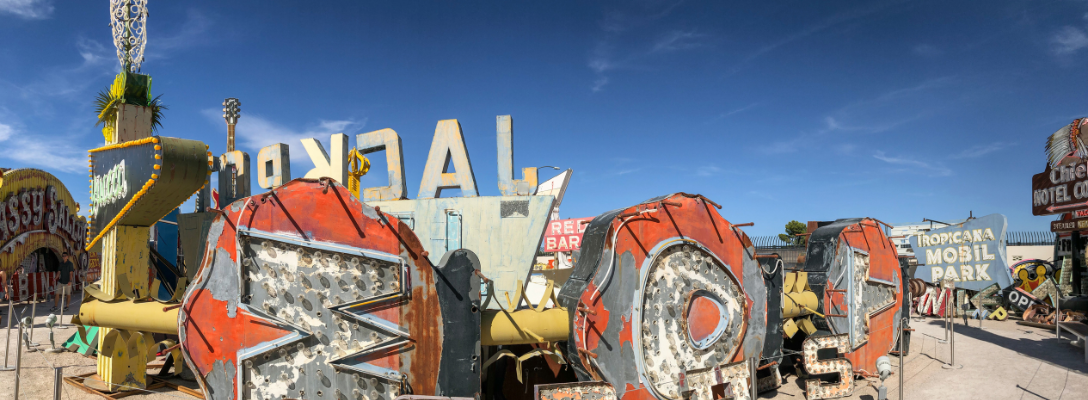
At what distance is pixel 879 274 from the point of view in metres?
13.6

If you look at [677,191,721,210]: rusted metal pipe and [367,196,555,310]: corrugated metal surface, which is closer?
[677,191,721,210]: rusted metal pipe

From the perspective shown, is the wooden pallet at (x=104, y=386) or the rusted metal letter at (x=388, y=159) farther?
the wooden pallet at (x=104, y=386)

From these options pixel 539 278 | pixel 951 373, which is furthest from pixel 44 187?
pixel 951 373

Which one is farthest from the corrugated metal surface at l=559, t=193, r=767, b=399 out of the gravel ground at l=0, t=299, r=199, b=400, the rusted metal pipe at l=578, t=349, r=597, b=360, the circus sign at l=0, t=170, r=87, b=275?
the circus sign at l=0, t=170, r=87, b=275

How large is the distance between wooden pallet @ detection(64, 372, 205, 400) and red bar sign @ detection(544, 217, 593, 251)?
23.6 m

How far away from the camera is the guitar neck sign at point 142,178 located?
991 centimetres

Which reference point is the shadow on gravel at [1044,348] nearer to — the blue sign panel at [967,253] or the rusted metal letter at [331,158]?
the blue sign panel at [967,253]

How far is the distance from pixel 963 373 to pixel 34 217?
34.3 m

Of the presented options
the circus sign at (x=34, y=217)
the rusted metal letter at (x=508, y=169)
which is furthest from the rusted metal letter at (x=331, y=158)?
the circus sign at (x=34, y=217)

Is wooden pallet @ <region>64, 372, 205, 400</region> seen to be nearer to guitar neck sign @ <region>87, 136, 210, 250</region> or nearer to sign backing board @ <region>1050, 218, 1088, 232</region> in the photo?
Result: guitar neck sign @ <region>87, 136, 210, 250</region>

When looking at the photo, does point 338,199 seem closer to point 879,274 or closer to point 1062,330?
point 879,274

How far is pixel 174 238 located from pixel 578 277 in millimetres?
18856

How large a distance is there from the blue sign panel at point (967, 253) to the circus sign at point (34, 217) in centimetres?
3645

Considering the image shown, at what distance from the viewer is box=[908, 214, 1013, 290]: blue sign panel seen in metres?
20.8
